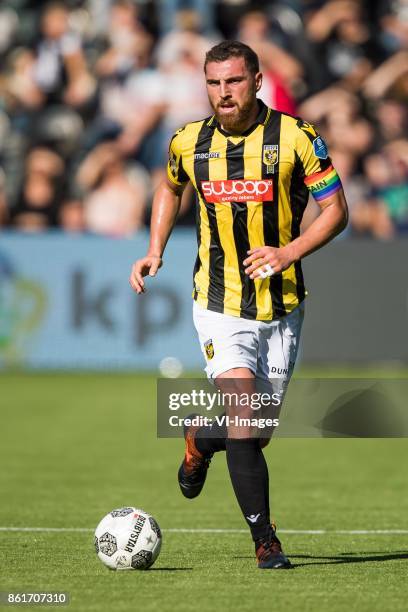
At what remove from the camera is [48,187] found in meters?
16.5

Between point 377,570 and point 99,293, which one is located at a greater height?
point 99,293

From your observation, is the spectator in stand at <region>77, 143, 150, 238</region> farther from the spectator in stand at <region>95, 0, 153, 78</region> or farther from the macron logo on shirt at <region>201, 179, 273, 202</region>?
the macron logo on shirt at <region>201, 179, 273, 202</region>

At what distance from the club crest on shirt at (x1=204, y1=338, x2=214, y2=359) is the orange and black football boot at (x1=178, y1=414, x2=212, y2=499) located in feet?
1.74

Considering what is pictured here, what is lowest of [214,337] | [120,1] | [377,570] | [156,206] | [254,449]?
[377,570]

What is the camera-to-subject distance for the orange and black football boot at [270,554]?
5500 millimetres

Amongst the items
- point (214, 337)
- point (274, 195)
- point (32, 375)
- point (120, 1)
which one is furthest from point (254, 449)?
point (120, 1)

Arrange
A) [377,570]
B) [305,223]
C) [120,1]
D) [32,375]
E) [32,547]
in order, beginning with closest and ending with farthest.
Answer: [377,570], [32,547], [305,223], [32,375], [120,1]

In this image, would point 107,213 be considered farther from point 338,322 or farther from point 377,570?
point 377,570

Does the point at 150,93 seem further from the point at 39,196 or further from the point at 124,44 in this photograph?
the point at 39,196

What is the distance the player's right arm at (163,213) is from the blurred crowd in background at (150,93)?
9.73 metres

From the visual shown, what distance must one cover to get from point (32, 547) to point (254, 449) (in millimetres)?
1252

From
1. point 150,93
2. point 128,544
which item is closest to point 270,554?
point 128,544

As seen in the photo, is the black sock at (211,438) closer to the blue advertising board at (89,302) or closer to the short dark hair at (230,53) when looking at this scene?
the short dark hair at (230,53)

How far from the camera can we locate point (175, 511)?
25.2ft
